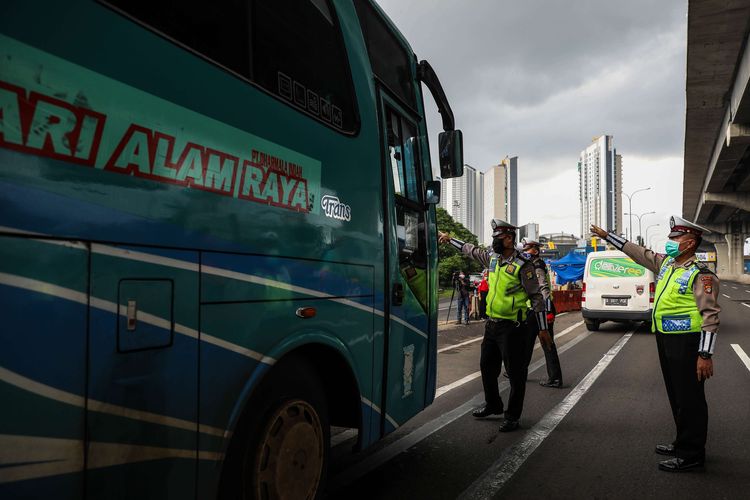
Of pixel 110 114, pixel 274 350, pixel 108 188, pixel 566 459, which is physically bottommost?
pixel 566 459

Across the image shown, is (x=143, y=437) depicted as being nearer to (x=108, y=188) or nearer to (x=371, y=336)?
(x=108, y=188)

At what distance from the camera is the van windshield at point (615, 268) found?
14.3 metres

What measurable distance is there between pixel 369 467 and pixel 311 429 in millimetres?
1611

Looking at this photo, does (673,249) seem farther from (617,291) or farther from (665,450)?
(617,291)

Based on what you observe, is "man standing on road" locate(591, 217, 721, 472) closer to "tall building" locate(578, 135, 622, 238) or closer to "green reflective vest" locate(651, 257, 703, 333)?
"green reflective vest" locate(651, 257, 703, 333)

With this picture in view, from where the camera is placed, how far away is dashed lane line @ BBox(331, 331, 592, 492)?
4.00 meters

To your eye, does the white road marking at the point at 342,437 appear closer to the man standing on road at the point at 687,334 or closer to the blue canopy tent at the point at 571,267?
the man standing on road at the point at 687,334

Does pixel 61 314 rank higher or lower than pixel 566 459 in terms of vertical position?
higher

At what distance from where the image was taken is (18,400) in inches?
57.6

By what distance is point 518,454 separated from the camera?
4574mm

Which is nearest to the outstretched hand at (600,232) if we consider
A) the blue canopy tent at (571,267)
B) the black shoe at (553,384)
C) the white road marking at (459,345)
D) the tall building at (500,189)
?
the black shoe at (553,384)

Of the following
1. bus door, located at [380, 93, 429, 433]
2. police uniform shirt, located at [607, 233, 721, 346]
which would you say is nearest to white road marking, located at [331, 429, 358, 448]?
bus door, located at [380, 93, 429, 433]

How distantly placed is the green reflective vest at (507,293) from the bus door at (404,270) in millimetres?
1352

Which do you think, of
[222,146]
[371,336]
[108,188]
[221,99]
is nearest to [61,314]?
[108,188]
